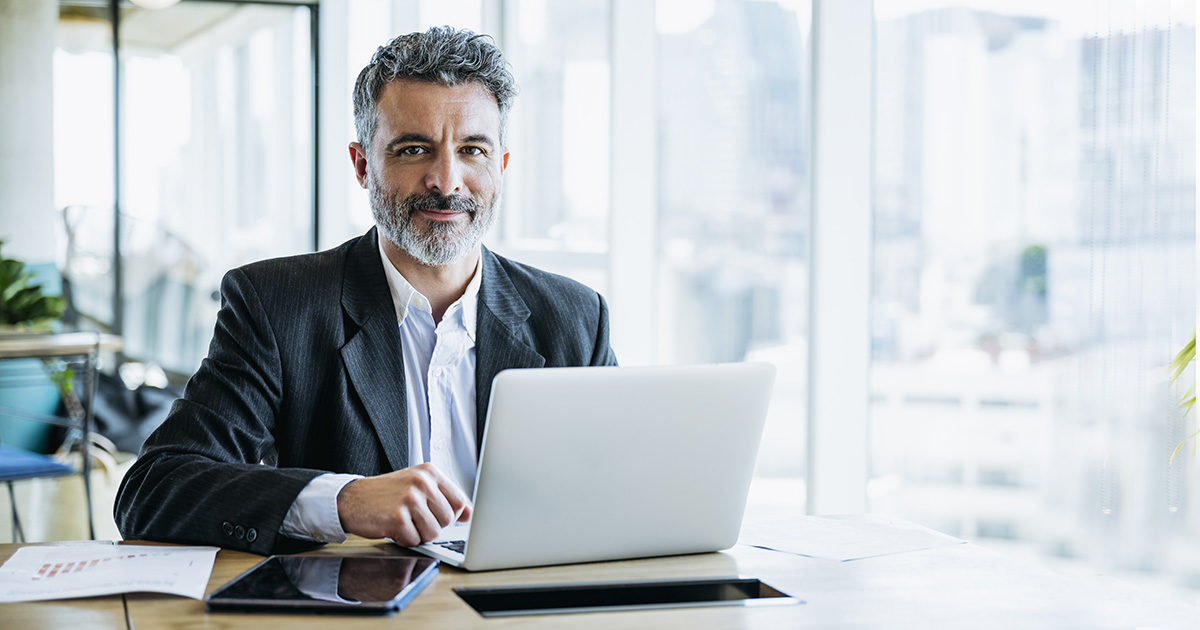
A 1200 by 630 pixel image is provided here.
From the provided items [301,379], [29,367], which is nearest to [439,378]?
[301,379]

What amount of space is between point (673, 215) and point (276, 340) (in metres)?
2.38

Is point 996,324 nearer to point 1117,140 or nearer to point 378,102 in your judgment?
point 1117,140

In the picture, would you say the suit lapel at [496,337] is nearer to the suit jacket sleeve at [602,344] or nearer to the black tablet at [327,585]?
the suit jacket sleeve at [602,344]

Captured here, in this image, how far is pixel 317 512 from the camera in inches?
56.1

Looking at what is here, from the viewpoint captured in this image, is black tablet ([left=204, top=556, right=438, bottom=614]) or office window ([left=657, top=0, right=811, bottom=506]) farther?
office window ([left=657, top=0, right=811, bottom=506])

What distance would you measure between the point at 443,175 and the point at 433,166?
0.07 feet

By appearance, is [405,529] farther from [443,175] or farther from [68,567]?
[443,175]

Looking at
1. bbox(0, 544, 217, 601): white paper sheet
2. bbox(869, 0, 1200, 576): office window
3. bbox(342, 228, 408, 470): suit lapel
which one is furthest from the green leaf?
bbox(0, 544, 217, 601): white paper sheet

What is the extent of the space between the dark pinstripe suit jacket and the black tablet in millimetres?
127

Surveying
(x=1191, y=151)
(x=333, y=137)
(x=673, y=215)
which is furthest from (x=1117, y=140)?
(x=333, y=137)

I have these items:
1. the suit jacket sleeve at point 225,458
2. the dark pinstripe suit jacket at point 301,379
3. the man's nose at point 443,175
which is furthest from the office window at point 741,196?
the suit jacket sleeve at point 225,458

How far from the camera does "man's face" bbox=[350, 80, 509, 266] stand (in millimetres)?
1880

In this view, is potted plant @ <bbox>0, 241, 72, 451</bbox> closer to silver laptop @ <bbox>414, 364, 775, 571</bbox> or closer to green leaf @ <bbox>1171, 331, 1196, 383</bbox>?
silver laptop @ <bbox>414, 364, 775, 571</bbox>

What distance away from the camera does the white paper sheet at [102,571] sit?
4.01 feet
